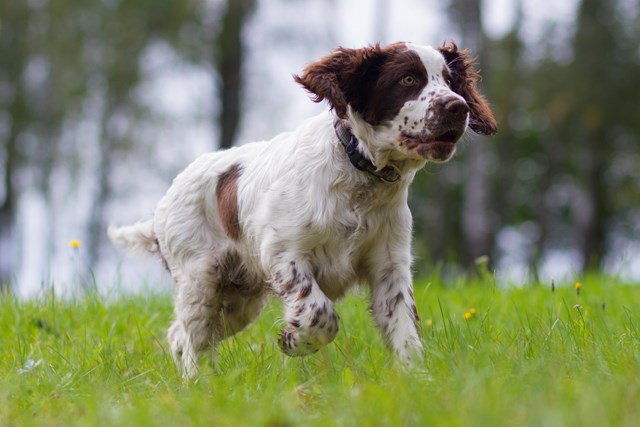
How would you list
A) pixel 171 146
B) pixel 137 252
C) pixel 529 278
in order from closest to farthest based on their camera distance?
pixel 137 252, pixel 529 278, pixel 171 146

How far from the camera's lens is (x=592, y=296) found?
6098mm

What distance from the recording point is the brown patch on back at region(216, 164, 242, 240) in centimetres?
484

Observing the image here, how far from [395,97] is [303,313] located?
1.09 m

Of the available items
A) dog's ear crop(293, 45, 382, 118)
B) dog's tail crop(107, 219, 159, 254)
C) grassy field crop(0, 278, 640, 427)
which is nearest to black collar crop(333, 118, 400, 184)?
dog's ear crop(293, 45, 382, 118)

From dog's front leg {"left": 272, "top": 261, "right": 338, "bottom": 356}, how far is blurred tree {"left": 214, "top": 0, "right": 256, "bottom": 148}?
1267 cm

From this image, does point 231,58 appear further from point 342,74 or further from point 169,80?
point 342,74

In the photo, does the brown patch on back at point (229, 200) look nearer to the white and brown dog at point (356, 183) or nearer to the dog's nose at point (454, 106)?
the white and brown dog at point (356, 183)

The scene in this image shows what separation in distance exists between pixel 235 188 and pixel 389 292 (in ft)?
3.76

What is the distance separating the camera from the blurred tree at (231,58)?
16.9m

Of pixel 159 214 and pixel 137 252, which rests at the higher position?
pixel 159 214

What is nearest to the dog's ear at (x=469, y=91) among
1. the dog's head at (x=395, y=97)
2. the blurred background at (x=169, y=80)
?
the dog's head at (x=395, y=97)

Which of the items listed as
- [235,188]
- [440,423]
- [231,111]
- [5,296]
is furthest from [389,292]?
[231,111]

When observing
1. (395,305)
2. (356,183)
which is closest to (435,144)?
(356,183)

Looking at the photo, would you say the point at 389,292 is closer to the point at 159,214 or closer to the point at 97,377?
the point at 97,377
